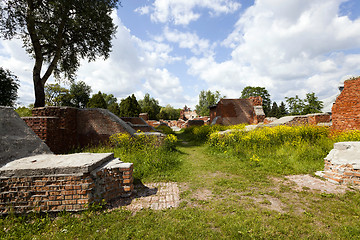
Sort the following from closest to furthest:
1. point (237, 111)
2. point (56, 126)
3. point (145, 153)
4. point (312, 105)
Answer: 1. point (145, 153)
2. point (56, 126)
3. point (237, 111)
4. point (312, 105)

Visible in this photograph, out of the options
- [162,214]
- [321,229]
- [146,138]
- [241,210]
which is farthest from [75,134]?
[321,229]

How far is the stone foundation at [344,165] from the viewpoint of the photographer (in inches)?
139

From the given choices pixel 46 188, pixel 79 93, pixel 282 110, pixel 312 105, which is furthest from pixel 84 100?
pixel 282 110

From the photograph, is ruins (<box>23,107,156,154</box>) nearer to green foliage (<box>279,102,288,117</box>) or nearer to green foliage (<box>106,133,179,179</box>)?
green foliage (<box>106,133,179,179</box>)

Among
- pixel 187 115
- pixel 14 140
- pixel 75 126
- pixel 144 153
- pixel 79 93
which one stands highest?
pixel 79 93

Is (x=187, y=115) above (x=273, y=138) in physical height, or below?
above

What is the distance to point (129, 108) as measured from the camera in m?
34.6

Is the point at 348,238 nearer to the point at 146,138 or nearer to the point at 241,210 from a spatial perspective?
the point at 241,210

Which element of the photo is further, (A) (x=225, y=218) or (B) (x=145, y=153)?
(B) (x=145, y=153)

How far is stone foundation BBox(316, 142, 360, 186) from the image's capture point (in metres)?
3.53

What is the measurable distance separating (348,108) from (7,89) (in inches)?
949

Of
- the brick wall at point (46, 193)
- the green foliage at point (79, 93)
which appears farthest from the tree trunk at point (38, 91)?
the green foliage at point (79, 93)

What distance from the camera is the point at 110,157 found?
3.73 meters

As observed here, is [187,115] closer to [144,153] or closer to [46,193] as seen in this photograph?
[144,153]
